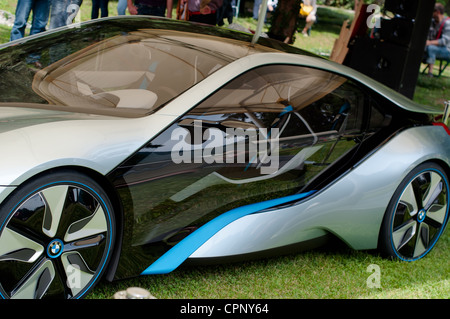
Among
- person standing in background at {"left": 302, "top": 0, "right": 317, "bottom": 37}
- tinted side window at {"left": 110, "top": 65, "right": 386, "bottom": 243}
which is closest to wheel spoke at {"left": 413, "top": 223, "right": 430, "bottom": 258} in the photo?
tinted side window at {"left": 110, "top": 65, "right": 386, "bottom": 243}

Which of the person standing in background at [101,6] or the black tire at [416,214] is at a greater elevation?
the person standing in background at [101,6]

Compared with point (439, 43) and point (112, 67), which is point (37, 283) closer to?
point (112, 67)

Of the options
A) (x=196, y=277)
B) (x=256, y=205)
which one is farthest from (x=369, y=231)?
(x=196, y=277)

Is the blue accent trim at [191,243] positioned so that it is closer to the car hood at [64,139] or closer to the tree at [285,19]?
the car hood at [64,139]

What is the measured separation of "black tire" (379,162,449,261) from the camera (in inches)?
144

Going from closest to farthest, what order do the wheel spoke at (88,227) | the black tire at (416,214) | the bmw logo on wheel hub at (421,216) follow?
the wheel spoke at (88,227) < the black tire at (416,214) < the bmw logo on wheel hub at (421,216)

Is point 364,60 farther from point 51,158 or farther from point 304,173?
point 51,158

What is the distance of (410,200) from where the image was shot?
3709 mm

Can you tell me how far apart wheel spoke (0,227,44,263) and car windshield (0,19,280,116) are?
2.11ft

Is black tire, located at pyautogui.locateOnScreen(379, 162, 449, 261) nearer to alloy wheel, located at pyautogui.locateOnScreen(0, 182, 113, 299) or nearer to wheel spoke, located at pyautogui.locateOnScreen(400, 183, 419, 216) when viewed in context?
wheel spoke, located at pyautogui.locateOnScreen(400, 183, 419, 216)

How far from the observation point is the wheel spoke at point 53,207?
2350 millimetres

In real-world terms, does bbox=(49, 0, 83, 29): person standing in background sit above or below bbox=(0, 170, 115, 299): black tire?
above

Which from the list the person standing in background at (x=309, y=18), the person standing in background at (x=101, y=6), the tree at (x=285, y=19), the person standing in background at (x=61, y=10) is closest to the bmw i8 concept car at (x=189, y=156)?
the person standing in background at (x=61, y=10)
